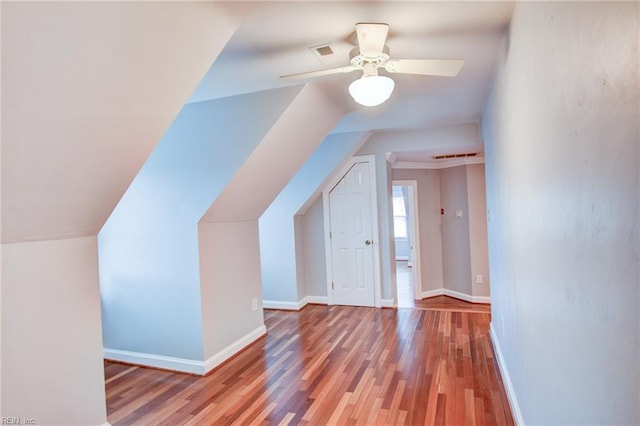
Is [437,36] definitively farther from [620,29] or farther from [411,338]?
[411,338]

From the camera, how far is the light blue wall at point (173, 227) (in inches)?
116

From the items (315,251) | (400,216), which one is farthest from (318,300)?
(400,216)

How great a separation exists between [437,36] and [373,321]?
3.31 metres

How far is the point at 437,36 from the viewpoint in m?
2.06

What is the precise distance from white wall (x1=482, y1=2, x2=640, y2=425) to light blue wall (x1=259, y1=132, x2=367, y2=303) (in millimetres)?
3077

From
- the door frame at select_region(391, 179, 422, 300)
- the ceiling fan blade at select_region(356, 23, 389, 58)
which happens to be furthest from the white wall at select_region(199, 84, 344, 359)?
the door frame at select_region(391, 179, 422, 300)

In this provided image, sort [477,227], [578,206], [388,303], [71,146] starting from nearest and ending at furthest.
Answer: [578,206] → [71,146] → [388,303] → [477,227]

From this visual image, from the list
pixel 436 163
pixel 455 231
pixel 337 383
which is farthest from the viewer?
pixel 436 163

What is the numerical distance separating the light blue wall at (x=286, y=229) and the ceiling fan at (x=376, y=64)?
271cm

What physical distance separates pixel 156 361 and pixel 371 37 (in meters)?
3.28

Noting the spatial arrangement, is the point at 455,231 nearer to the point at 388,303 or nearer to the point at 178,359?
the point at 388,303

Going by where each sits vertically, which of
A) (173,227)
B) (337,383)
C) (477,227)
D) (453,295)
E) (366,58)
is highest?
(366,58)

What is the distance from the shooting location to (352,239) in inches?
201

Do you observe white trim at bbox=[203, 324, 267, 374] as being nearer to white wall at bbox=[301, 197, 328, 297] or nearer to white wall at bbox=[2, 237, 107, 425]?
white wall at bbox=[2, 237, 107, 425]
